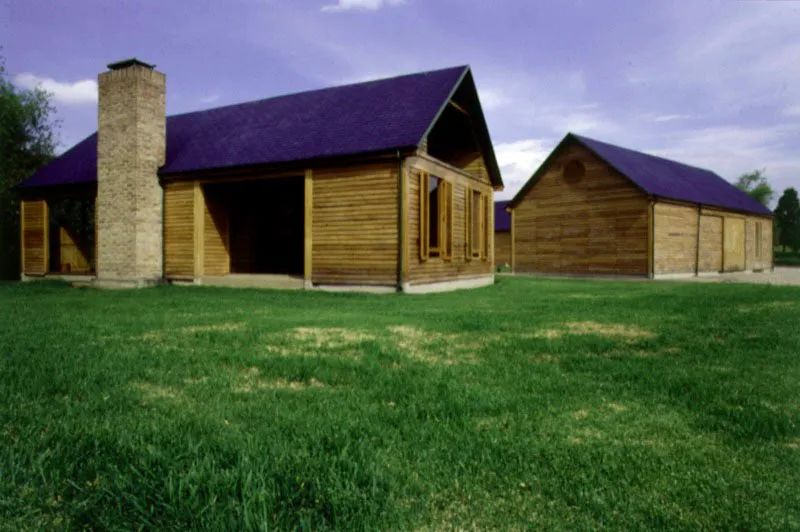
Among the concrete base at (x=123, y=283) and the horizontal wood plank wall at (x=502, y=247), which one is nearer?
the concrete base at (x=123, y=283)

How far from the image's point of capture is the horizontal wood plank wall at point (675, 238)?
24406 millimetres

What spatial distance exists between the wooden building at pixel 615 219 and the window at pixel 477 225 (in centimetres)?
817

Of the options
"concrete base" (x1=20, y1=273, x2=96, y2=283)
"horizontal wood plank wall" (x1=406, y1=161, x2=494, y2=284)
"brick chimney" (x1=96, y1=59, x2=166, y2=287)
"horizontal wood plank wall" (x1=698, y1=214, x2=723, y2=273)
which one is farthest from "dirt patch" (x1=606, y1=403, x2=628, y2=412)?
"horizontal wood plank wall" (x1=698, y1=214, x2=723, y2=273)

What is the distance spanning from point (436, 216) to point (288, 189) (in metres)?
6.44

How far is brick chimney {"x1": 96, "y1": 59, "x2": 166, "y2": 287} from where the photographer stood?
16.9 meters

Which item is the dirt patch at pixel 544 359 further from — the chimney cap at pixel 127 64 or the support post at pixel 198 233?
the chimney cap at pixel 127 64

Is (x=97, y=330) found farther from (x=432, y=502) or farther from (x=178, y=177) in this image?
(x=178, y=177)

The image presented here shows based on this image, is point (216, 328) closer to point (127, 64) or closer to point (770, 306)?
point (770, 306)

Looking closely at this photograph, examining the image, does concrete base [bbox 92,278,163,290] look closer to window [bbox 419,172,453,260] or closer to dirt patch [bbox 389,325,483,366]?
window [bbox 419,172,453,260]

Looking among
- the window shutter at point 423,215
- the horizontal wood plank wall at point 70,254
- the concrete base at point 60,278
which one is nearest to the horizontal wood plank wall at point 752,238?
the window shutter at point 423,215

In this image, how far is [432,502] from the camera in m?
2.46

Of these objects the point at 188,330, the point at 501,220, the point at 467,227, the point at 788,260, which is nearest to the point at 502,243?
the point at 501,220

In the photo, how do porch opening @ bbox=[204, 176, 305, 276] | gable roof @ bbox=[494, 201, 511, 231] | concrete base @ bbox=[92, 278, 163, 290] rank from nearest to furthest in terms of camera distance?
concrete base @ bbox=[92, 278, 163, 290], porch opening @ bbox=[204, 176, 305, 276], gable roof @ bbox=[494, 201, 511, 231]

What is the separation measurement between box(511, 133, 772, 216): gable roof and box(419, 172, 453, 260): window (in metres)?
11.8
